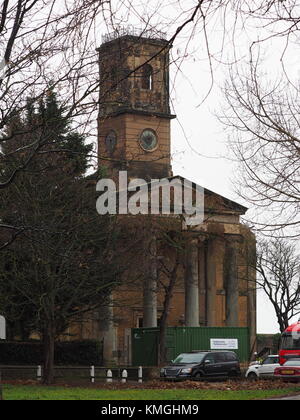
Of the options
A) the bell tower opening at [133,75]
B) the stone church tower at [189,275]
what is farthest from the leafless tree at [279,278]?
the bell tower opening at [133,75]

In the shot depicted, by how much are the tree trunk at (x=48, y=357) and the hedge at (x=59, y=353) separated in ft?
28.8

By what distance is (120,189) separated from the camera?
5575 cm

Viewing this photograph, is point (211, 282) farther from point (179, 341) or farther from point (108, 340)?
point (179, 341)

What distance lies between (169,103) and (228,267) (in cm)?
Answer: 6263

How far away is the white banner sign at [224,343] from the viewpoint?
2153 inches

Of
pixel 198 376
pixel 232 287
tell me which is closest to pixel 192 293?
Answer: pixel 232 287

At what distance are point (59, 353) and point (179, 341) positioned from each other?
742 centimetres

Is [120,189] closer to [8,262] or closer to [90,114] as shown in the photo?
[8,262]

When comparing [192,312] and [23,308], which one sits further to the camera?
[192,312]

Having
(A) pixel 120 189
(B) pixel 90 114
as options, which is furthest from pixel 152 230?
(B) pixel 90 114

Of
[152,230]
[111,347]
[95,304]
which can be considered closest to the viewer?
[95,304]

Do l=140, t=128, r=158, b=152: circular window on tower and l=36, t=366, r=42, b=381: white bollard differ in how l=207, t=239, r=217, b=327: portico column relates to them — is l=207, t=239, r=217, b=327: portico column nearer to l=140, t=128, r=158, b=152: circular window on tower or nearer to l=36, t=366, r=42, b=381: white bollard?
l=140, t=128, r=158, b=152: circular window on tower

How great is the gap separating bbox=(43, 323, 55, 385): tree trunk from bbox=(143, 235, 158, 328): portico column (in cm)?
1176

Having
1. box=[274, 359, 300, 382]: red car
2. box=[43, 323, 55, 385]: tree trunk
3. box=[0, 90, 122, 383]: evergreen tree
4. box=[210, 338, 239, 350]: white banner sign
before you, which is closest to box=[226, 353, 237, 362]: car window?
box=[274, 359, 300, 382]: red car
